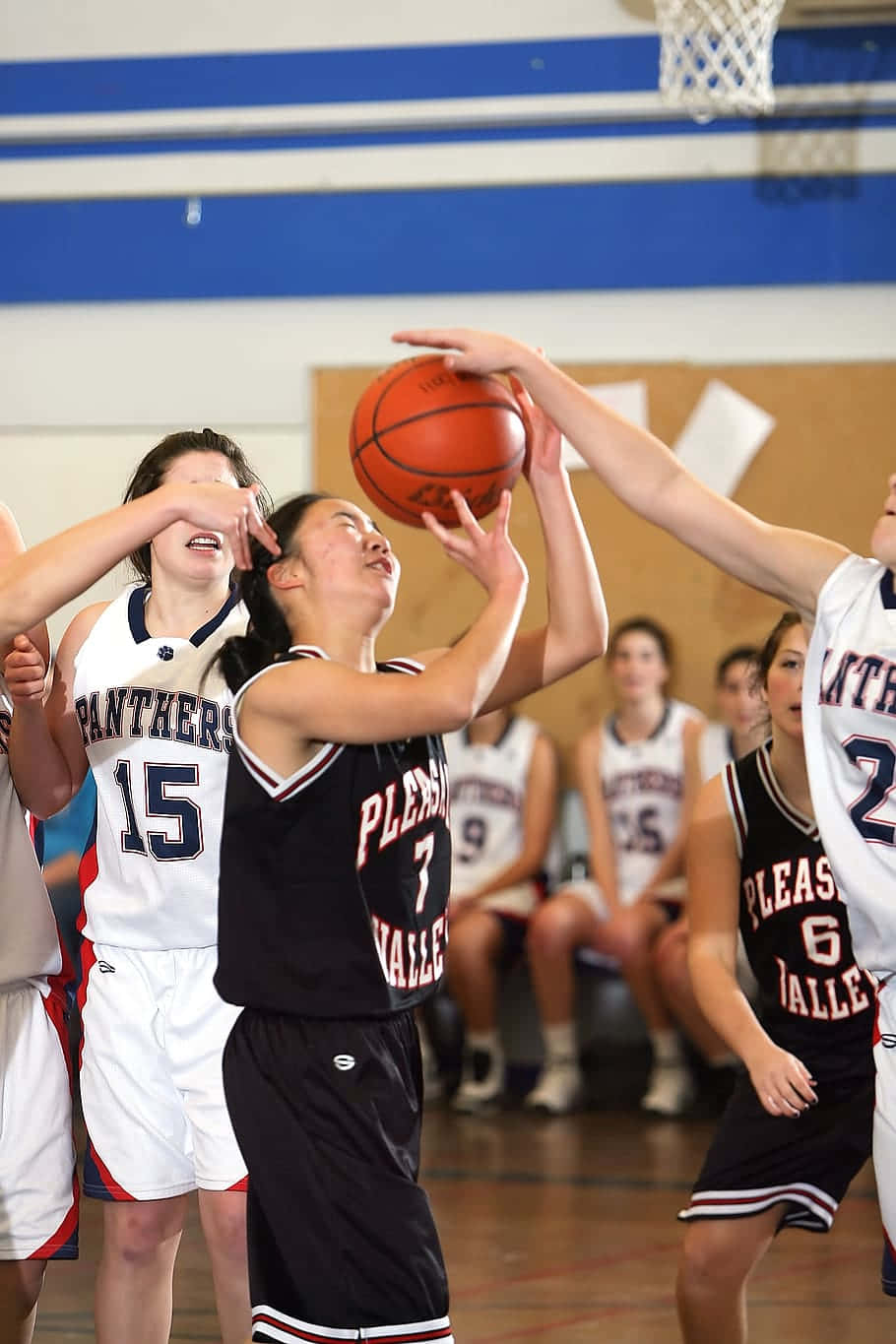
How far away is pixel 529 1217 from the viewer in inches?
171

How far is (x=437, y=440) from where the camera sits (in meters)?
2.53

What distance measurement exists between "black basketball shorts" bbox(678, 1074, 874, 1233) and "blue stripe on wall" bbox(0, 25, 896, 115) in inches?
190

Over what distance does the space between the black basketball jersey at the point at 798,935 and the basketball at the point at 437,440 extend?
2.65 ft

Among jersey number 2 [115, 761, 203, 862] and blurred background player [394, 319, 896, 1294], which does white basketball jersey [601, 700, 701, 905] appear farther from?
blurred background player [394, 319, 896, 1294]

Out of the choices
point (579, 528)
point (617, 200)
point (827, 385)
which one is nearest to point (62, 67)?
point (617, 200)

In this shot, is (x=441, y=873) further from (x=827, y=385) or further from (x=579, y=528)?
(x=827, y=385)

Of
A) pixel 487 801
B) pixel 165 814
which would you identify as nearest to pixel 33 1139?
pixel 165 814

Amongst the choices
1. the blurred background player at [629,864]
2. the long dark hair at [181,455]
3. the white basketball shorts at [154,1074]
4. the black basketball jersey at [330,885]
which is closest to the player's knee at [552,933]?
the blurred background player at [629,864]

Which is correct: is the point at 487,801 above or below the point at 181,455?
below

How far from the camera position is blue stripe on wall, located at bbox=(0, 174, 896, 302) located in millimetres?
6391

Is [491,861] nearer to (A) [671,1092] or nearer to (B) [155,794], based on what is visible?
(A) [671,1092]

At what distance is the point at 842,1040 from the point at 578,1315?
1196 millimetres

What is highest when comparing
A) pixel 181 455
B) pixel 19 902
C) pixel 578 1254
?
pixel 181 455

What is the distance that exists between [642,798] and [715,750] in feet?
1.11
